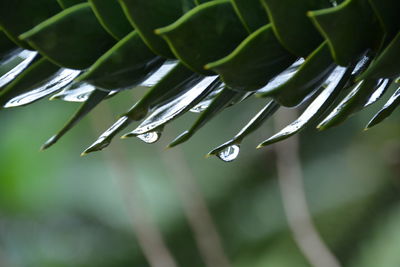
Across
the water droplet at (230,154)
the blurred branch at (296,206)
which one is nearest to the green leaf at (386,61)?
the water droplet at (230,154)

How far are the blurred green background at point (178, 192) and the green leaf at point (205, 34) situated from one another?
4.15 ft

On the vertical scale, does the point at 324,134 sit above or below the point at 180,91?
below

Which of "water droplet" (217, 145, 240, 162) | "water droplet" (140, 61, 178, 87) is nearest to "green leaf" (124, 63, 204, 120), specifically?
"water droplet" (140, 61, 178, 87)

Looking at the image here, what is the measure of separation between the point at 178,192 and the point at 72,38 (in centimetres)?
151

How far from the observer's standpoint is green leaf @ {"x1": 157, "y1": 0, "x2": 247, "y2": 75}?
11.7 inches

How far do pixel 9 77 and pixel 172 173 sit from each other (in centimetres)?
141

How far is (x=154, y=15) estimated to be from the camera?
308 millimetres

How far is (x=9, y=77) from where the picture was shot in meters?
0.35

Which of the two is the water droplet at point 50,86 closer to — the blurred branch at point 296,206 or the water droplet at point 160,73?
the water droplet at point 160,73

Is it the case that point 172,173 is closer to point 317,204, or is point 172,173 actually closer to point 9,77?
point 317,204

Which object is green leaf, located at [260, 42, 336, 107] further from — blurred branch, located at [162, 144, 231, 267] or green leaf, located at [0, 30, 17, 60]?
blurred branch, located at [162, 144, 231, 267]

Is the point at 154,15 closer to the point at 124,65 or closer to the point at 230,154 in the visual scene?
the point at 124,65

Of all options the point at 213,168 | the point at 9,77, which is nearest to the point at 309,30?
the point at 9,77

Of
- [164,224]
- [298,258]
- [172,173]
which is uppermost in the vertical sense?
[172,173]
